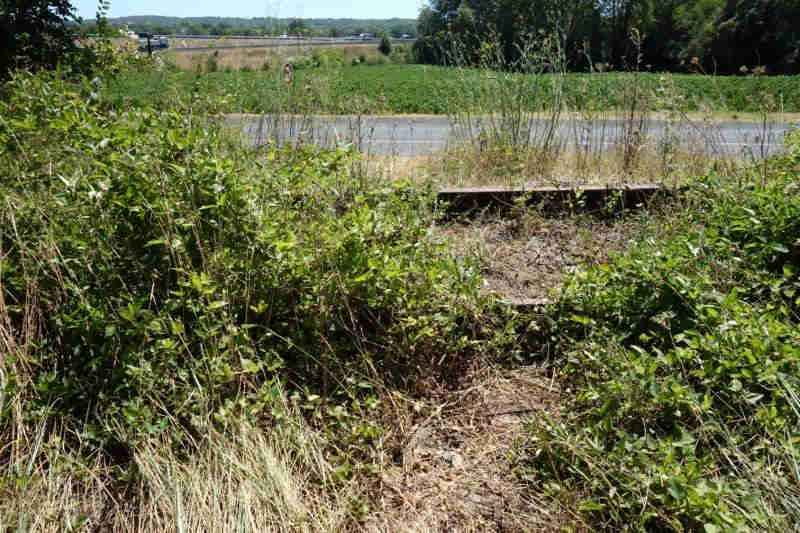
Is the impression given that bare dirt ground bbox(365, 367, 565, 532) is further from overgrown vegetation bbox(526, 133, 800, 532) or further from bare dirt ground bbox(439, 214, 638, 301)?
bare dirt ground bbox(439, 214, 638, 301)

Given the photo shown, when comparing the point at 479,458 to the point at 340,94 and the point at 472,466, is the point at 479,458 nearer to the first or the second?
the point at 472,466

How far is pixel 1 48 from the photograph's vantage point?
6707 mm

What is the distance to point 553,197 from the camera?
4.54 meters

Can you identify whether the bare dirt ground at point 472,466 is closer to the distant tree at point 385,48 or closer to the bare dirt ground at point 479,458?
the bare dirt ground at point 479,458

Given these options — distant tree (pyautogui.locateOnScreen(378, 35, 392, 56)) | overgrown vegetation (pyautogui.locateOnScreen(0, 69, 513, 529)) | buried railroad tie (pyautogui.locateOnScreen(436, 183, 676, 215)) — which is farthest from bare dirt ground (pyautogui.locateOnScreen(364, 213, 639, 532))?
distant tree (pyautogui.locateOnScreen(378, 35, 392, 56))

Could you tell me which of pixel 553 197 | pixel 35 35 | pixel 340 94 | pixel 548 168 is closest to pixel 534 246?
pixel 553 197

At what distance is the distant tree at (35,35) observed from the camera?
6.76 metres

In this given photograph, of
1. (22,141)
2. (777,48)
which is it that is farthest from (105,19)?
(777,48)

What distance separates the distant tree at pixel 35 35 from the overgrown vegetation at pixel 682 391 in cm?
638

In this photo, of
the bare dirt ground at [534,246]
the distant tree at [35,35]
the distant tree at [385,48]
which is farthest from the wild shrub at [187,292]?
the distant tree at [385,48]

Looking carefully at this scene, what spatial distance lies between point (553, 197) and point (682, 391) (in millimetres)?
2499

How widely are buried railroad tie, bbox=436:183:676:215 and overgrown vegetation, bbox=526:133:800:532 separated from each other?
48.9 inches

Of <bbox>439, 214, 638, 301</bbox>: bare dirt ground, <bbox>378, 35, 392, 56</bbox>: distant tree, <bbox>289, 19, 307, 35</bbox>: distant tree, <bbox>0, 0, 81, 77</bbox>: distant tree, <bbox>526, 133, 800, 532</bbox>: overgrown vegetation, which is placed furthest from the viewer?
<bbox>378, 35, 392, 56</bbox>: distant tree

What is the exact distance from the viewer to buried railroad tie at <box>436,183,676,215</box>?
14.6 ft
